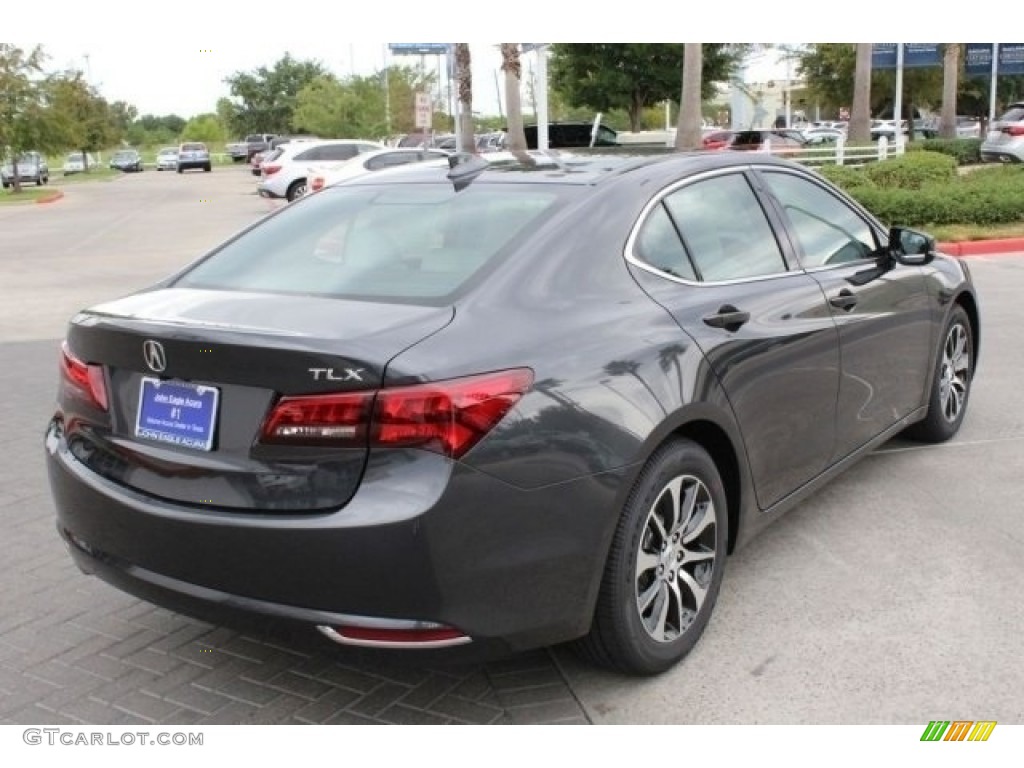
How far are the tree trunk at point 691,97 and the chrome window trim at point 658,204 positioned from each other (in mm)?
20847

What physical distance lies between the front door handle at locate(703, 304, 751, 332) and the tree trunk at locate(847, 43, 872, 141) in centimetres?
2500

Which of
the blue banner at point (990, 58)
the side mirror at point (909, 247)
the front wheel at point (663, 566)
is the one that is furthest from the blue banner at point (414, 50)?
the front wheel at point (663, 566)

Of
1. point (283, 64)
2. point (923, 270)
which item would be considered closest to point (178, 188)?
point (923, 270)

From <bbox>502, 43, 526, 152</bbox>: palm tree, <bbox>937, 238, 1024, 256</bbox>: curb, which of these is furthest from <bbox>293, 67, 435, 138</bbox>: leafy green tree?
<bbox>937, 238, 1024, 256</bbox>: curb

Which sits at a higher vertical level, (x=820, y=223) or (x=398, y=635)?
(x=820, y=223)

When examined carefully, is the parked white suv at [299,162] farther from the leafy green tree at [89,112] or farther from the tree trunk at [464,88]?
the leafy green tree at [89,112]

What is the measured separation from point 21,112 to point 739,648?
43249 mm

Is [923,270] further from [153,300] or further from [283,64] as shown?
[283,64]

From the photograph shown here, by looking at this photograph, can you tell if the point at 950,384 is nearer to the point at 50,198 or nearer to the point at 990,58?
the point at 50,198

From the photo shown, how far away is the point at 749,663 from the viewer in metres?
3.40

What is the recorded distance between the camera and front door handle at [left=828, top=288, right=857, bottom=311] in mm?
4234

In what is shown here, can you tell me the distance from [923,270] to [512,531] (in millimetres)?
3112

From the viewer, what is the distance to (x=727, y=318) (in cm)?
361

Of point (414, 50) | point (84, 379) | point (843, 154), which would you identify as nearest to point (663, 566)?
point (84, 379)
